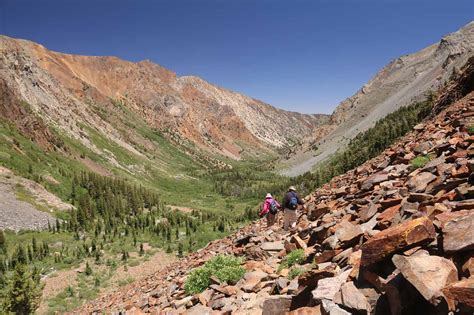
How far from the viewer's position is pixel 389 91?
12575 cm

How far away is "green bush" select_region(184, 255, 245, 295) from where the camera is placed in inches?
397

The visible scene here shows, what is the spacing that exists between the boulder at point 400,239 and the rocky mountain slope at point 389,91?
3564 inches

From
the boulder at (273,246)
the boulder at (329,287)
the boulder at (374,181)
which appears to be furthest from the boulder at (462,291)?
the boulder at (273,246)

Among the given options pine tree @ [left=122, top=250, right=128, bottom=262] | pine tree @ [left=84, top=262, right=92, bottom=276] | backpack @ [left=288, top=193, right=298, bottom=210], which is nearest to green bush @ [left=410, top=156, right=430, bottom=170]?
backpack @ [left=288, top=193, right=298, bottom=210]

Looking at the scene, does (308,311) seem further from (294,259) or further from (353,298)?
(294,259)

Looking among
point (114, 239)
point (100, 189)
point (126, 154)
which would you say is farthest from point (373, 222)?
point (126, 154)

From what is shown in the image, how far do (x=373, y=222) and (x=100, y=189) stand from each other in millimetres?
67509

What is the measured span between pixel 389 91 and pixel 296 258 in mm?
129746

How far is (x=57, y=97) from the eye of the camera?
117 m

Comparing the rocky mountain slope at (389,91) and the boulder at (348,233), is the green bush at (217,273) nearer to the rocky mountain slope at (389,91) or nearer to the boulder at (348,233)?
the boulder at (348,233)

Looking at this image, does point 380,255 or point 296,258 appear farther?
point 296,258

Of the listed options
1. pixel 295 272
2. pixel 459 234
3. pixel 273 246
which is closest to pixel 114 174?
pixel 273 246

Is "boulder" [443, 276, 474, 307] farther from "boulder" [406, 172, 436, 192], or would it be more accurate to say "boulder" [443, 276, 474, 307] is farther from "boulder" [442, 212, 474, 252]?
"boulder" [406, 172, 436, 192]

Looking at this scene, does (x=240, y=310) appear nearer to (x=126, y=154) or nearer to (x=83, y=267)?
(x=83, y=267)
